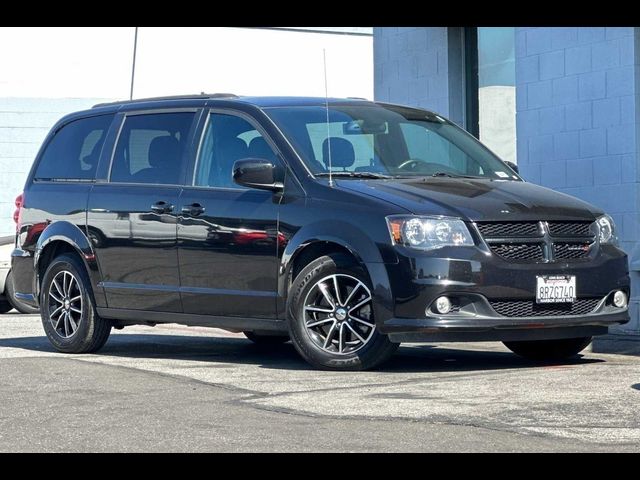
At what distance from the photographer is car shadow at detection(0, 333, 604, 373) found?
965 centimetres

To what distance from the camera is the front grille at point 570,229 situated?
30.0 ft

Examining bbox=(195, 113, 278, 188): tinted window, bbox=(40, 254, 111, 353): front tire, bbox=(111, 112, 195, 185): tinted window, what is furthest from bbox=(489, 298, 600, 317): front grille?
bbox=(40, 254, 111, 353): front tire

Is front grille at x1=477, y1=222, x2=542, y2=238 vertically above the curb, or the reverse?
front grille at x1=477, y1=222, x2=542, y2=238

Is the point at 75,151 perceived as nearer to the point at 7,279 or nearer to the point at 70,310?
the point at 70,310

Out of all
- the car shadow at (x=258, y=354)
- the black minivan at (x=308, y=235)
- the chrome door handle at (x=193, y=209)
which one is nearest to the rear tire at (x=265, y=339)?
the car shadow at (x=258, y=354)

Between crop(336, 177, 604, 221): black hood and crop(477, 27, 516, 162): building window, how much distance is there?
471 cm

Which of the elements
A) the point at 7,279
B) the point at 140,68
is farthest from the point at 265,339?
the point at 140,68

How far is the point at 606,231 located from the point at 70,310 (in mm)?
4027

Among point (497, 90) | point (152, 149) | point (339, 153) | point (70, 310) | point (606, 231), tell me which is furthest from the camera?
point (497, 90)

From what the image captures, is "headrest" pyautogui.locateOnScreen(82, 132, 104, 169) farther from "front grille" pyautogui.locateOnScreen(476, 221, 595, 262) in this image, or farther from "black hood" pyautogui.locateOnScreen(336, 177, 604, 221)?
"front grille" pyautogui.locateOnScreen(476, 221, 595, 262)

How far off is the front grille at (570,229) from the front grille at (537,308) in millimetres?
415

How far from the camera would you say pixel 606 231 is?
374 inches

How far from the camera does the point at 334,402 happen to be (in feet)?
25.1
